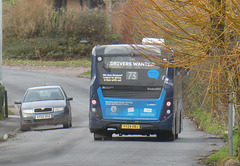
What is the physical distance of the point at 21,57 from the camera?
202 ft

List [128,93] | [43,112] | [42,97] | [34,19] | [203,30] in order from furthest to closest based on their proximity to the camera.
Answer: [34,19]
[42,97]
[43,112]
[128,93]
[203,30]

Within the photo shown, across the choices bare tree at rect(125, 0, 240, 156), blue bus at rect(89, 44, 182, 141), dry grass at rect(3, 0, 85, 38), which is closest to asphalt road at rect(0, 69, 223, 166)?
blue bus at rect(89, 44, 182, 141)

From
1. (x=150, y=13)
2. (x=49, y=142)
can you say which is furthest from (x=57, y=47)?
(x=150, y=13)

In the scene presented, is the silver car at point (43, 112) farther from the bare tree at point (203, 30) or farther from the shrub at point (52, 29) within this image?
the shrub at point (52, 29)

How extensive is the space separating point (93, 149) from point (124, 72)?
2.83 meters

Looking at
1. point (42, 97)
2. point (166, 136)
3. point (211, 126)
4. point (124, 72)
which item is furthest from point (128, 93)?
point (211, 126)

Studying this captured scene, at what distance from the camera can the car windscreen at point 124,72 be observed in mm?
19828

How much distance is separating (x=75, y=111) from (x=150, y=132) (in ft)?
49.1

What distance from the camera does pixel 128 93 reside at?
20.0 meters

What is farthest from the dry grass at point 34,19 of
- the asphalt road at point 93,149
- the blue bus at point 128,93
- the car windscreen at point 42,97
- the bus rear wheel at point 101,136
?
the blue bus at point 128,93

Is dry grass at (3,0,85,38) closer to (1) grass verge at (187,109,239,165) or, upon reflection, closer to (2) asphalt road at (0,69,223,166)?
(1) grass verge at (187,109,239,165)

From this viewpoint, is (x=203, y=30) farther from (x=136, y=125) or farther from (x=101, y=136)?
(x=101, y=136)

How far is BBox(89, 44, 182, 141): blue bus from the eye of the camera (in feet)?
65.1

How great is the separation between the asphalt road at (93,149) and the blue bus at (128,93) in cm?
68
